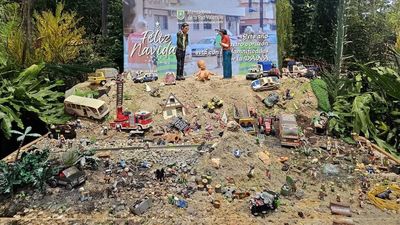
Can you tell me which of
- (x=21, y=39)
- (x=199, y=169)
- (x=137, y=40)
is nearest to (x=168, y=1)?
(x=137, y=40)

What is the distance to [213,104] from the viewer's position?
9.69 metres

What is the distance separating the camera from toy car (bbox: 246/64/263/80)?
1083 centimetres

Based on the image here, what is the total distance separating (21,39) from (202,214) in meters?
7.22

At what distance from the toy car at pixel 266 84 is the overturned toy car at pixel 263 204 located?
191 inches

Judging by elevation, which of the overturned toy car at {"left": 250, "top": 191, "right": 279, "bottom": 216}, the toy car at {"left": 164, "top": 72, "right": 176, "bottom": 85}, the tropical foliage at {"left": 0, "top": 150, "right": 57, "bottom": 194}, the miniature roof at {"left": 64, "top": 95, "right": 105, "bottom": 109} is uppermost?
the toy car at {"left": 164, "top": 72, "right": 176, "bottom": 85}

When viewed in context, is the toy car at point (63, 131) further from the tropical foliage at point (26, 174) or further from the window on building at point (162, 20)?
the window on building at point (162, 20)

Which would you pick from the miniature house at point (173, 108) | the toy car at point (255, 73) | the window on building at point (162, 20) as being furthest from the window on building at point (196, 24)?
the miniature house at point (173, 108)

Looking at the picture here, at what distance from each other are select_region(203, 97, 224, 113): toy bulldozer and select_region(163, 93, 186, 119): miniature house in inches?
21.5

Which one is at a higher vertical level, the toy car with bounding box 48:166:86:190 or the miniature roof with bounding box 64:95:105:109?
the miniature roof with bounding box 64:95:105:109

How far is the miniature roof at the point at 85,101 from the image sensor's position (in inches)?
362

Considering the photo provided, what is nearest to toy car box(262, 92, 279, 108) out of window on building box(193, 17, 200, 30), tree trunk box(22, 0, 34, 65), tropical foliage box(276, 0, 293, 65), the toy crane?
the toy crane

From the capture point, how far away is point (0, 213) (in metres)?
5.77

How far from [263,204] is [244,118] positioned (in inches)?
140

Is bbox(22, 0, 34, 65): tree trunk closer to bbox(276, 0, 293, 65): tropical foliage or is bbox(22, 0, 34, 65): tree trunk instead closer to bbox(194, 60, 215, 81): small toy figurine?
bbox(194, 60, 215, 81): small toy figurine
